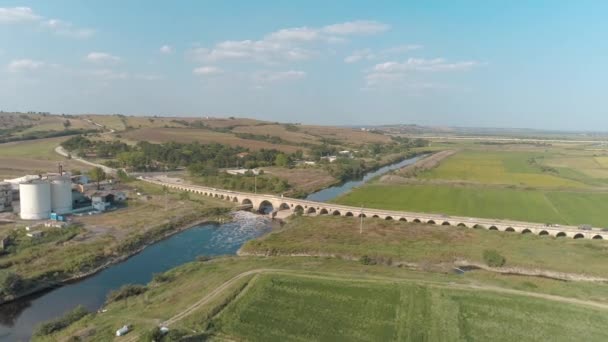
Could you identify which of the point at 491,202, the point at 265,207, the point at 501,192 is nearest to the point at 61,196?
the point at 265,207

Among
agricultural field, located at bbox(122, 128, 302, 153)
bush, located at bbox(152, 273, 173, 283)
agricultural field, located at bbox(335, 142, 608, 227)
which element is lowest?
bush, located at bbox(152, 273, 173, 283)

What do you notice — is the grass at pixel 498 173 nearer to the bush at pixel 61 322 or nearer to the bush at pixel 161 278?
the bush at pixel 161 278

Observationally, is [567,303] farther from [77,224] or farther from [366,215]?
[77,224]

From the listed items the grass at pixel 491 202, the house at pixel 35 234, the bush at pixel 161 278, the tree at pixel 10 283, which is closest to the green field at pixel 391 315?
the bush at pixel 161 278

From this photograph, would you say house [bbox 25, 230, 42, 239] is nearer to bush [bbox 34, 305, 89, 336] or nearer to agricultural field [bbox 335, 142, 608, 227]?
bush [bbox 34, 305, 89, 336]

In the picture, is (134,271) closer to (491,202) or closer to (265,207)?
(265,207)

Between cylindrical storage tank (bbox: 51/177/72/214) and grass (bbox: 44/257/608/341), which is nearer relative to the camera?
grass (bbox: 44/257/608/341)

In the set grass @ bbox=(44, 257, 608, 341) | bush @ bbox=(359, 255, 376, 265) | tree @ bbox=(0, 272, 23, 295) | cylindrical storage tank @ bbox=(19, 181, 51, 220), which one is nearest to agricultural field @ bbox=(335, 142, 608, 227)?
bush @ bbox=(359, 255, 376, 265)

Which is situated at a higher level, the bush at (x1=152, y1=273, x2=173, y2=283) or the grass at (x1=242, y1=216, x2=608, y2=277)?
the grass at (x1=242, y1=216, x2=608, y2=277)
